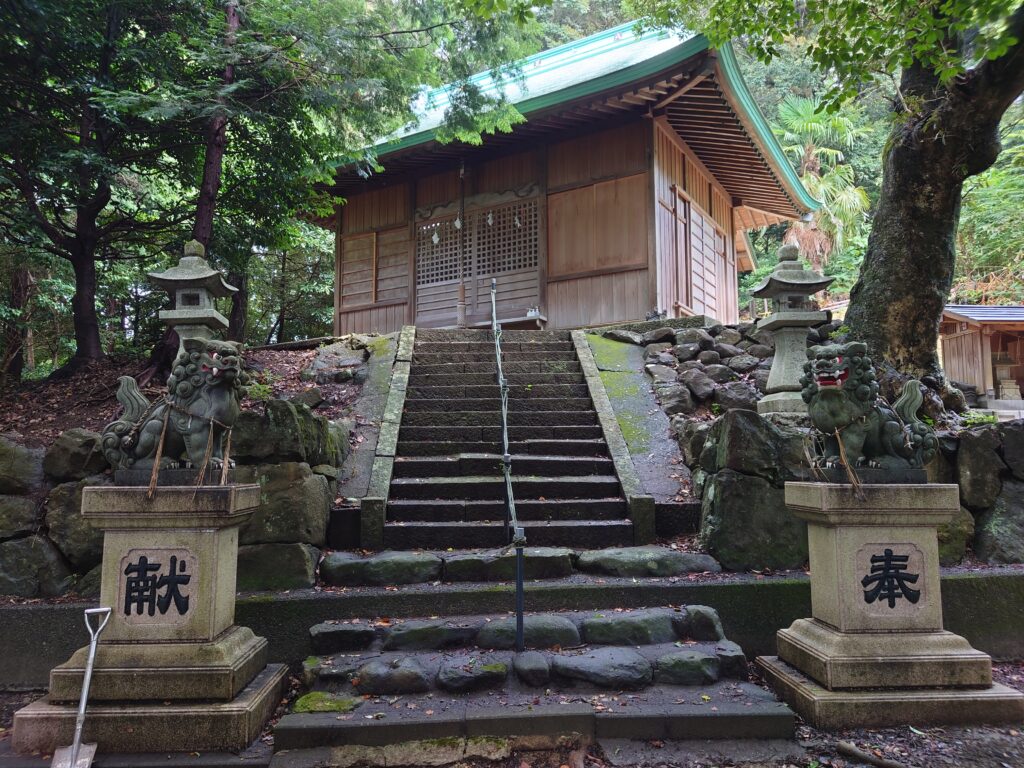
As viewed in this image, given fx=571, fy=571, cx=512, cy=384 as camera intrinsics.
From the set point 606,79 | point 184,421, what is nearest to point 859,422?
point 184,421

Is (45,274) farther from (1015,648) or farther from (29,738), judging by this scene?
(1015,648)

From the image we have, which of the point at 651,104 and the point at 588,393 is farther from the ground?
the point at 651,104

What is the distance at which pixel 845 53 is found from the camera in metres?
5.48

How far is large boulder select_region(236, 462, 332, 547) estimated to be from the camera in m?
A: 4.32

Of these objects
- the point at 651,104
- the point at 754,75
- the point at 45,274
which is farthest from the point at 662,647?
the point at 754,75

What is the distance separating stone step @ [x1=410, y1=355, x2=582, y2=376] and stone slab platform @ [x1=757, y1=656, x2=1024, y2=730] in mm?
5090

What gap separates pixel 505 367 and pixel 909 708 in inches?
221

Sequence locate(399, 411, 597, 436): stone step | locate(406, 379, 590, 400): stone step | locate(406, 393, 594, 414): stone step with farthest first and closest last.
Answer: locate(406, 379, 590, 400): stone step < locate(406, 393, 594, 414): stone step < locate(399, 411, 597, 436): stone step

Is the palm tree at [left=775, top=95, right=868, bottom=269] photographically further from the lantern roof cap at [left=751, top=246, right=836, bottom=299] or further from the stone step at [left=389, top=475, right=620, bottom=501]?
the stone step at [left=389, top=475, right=620, bottom=501]

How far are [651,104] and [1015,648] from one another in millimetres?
9248

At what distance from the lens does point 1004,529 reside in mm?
4668

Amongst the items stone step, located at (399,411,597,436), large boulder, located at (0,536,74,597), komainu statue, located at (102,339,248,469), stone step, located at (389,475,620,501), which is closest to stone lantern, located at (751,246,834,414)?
stone step, located at (399,411,597,436)

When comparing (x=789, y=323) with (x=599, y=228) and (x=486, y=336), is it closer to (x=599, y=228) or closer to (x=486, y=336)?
(x=486, y=336)

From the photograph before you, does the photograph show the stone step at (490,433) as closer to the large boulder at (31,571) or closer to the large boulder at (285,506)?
the large boulder at (285,506)
